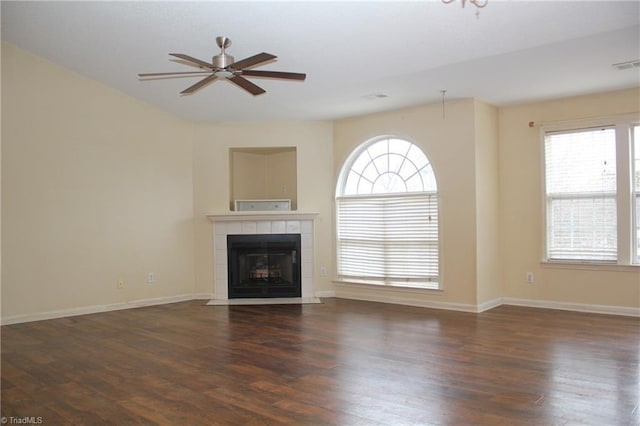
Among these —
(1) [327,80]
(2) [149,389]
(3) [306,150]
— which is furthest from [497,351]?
(3) [306,150]

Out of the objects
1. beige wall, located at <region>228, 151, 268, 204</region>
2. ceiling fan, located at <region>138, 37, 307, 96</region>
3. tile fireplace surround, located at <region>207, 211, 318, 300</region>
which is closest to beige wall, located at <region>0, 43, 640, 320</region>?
tile fireplace surround, located at <region>207, 211, 318, 300</region>

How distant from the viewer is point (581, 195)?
19.4 ft

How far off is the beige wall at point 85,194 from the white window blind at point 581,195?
4.89 m

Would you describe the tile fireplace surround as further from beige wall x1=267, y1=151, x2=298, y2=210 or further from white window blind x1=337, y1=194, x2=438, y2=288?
beige wall x1=267, y1=151, x2=298, y2=210

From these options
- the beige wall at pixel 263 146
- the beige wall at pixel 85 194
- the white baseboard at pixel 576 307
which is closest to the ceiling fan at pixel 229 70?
the beige wall at pixel 85 194

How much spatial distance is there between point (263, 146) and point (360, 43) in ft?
10.3

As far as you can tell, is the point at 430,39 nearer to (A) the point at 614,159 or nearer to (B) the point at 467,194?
(B) the point at 467,194

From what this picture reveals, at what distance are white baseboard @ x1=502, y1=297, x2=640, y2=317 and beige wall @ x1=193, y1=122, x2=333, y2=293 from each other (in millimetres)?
2541

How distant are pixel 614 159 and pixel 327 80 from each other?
3390 millimetres

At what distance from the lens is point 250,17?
13.2 feet

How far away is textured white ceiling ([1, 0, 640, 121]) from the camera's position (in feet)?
12.6

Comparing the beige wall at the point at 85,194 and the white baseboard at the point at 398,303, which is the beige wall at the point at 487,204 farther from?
the beige wall at the point at 85,194

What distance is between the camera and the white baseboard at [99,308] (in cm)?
553

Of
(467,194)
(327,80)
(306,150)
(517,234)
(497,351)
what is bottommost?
(497,351)
